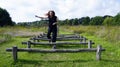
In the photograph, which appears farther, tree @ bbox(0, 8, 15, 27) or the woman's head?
tree @ bbox(0, 8, 15, 27)

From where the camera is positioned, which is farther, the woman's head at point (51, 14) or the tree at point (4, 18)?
the tree at point (4, 18)

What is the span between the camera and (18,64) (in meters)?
9.69

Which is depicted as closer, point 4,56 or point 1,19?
point 4,56

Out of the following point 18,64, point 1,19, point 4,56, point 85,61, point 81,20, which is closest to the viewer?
point 18,64

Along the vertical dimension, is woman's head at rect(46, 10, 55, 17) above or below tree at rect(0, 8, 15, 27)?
below

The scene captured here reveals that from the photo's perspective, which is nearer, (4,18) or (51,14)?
(51,14)

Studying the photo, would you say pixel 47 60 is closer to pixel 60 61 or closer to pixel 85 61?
pixel 60 61

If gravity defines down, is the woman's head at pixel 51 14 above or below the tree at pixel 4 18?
below

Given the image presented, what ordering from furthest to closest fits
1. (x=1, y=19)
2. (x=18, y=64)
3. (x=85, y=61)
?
(x=1, y=19)
(x=85, y=61)
(x=18, y=64)

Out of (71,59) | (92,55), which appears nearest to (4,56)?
(71,59)

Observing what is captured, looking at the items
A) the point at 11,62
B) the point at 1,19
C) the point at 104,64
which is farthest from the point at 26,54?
the point at 1,19

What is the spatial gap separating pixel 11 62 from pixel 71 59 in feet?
7.96

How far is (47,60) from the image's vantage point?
1054cm

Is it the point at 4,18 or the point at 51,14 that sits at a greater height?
the point at 4,18
